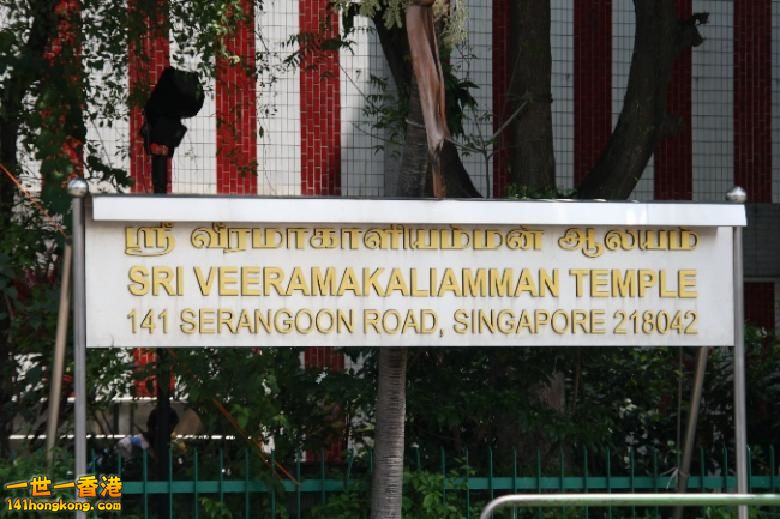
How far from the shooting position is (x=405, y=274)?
22.3ft

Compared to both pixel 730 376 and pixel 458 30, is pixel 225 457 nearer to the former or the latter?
pixel 458 30

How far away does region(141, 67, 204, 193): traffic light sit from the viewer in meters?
7.73

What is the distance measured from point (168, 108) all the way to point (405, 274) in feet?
7.14

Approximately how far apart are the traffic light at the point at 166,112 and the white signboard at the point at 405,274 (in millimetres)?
1237

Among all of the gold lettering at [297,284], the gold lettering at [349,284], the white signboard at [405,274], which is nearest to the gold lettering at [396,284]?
the white signboard at [405,274]

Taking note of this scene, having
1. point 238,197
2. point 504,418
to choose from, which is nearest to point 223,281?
point 238,197

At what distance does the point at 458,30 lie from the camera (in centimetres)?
706

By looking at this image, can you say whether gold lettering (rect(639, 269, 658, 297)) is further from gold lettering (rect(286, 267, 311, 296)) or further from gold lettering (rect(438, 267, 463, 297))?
gold lettering (rect(286, 267, 311, 296))

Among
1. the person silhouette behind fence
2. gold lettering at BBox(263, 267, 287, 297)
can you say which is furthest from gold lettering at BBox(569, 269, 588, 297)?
the person silhouette behind fence

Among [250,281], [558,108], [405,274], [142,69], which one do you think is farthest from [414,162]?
[558,108]

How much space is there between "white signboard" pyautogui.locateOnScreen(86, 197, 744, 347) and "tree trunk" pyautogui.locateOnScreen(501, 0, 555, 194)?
8.97 ft

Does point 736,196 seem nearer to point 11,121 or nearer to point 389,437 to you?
point 389,437

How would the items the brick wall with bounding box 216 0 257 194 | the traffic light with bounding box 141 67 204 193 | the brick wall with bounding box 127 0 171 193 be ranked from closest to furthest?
the traffic light with bounding box 141 67 204 193, the brick wall with bounding box 127 0 171 193, the brick wall with bounding box 216 0 257 194

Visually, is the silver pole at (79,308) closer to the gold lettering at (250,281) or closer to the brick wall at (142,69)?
the gold lettering at (250,281)
